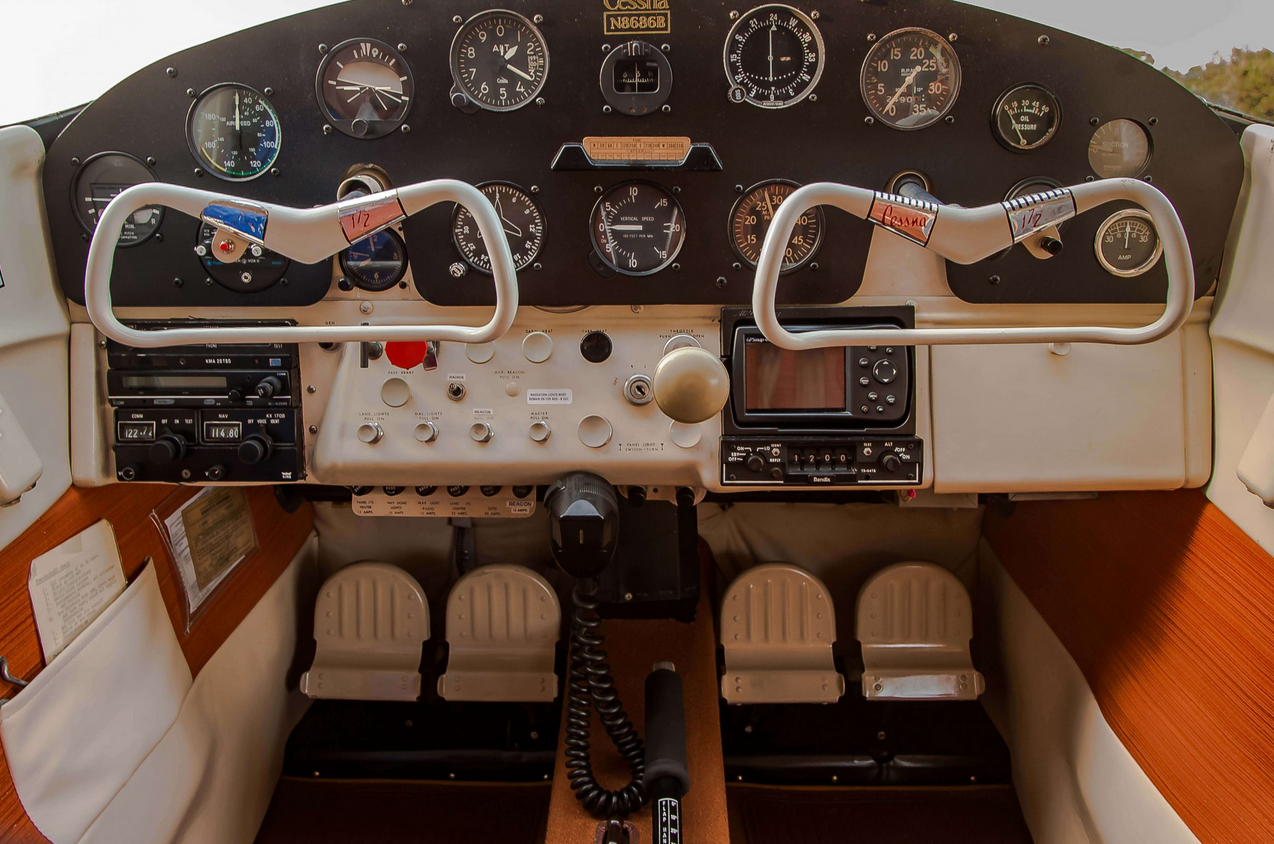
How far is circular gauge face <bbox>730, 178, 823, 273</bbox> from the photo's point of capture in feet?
4.50

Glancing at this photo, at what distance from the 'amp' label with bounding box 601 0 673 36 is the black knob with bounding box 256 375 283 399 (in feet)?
2.99

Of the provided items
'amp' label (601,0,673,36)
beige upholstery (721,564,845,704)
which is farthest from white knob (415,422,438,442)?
beige upholstery (721,564,845,704)

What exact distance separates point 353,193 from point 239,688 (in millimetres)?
1201

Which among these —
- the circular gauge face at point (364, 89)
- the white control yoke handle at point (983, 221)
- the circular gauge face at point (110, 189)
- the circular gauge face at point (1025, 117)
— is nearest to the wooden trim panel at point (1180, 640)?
the white control yoke handle at point (983, 221)

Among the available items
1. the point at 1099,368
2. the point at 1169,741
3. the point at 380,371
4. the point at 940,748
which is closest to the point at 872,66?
the point at 1099,368

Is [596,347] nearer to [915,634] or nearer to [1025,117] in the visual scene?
[1025,117]

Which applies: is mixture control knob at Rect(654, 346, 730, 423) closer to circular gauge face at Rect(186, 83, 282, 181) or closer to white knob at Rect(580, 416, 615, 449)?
white knob at Rect(580, 416, 615, 449)

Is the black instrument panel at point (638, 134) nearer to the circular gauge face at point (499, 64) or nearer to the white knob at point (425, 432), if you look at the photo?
the circular gauge face at point (499, 64)

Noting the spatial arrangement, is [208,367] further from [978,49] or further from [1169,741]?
[1169,741]

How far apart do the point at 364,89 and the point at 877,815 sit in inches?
77.3

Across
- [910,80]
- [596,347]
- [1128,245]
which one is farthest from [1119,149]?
[596,347]

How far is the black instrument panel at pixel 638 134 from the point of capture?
1339 millimetres

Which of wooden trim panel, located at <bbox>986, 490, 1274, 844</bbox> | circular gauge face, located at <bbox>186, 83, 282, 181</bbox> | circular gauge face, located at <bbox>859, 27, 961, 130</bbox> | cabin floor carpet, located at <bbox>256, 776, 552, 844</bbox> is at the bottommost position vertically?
cabin floor carpet, located at <bbox>256, 776, 552, 844</bbox>

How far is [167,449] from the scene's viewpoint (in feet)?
4.48
